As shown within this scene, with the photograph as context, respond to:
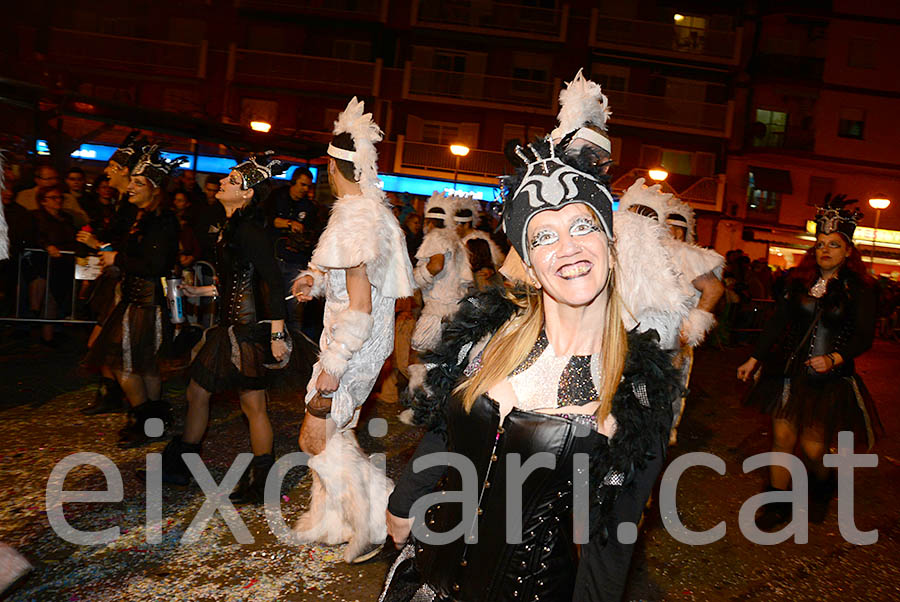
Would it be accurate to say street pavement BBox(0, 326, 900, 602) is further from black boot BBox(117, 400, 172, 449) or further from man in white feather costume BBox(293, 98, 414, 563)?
man in white feather costume BBox(293, 98, 414, 563)

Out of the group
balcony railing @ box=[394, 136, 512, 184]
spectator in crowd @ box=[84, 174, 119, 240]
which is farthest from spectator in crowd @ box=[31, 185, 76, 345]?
balcony railing @ box=[394, 136, 512, 184]

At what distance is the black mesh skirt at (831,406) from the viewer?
4.89 m

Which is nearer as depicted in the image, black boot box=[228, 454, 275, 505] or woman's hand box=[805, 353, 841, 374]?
black boot box=[228, 454, 275, 505]

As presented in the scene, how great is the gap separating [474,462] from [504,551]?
257mm

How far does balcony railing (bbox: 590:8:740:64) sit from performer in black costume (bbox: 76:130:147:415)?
82.7 feet

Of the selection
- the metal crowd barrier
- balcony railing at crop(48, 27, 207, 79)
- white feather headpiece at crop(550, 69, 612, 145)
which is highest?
balcony railing at crop(48, 27, 207, 79)

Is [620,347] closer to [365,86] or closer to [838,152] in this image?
[365,86]

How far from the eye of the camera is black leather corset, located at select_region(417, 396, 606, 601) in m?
1.88

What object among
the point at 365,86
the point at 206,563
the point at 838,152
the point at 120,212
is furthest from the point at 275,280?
the point at 838,152


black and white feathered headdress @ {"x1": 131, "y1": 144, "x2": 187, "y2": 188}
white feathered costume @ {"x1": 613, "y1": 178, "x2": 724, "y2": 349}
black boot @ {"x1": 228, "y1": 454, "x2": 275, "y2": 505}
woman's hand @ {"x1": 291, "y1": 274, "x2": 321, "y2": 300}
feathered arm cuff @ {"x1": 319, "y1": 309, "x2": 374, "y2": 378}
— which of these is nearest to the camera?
white feathered costume @ {"x1": 613, "y1": 178, "x2": 724, "y2": 349}

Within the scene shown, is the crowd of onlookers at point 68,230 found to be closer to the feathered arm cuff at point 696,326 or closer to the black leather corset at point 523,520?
the feathered arm cuff at point 696,326

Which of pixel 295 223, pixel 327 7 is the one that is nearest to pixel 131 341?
pixel 295 223

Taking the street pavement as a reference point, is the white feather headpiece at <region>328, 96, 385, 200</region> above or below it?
above

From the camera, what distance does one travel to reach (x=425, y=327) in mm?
6777
